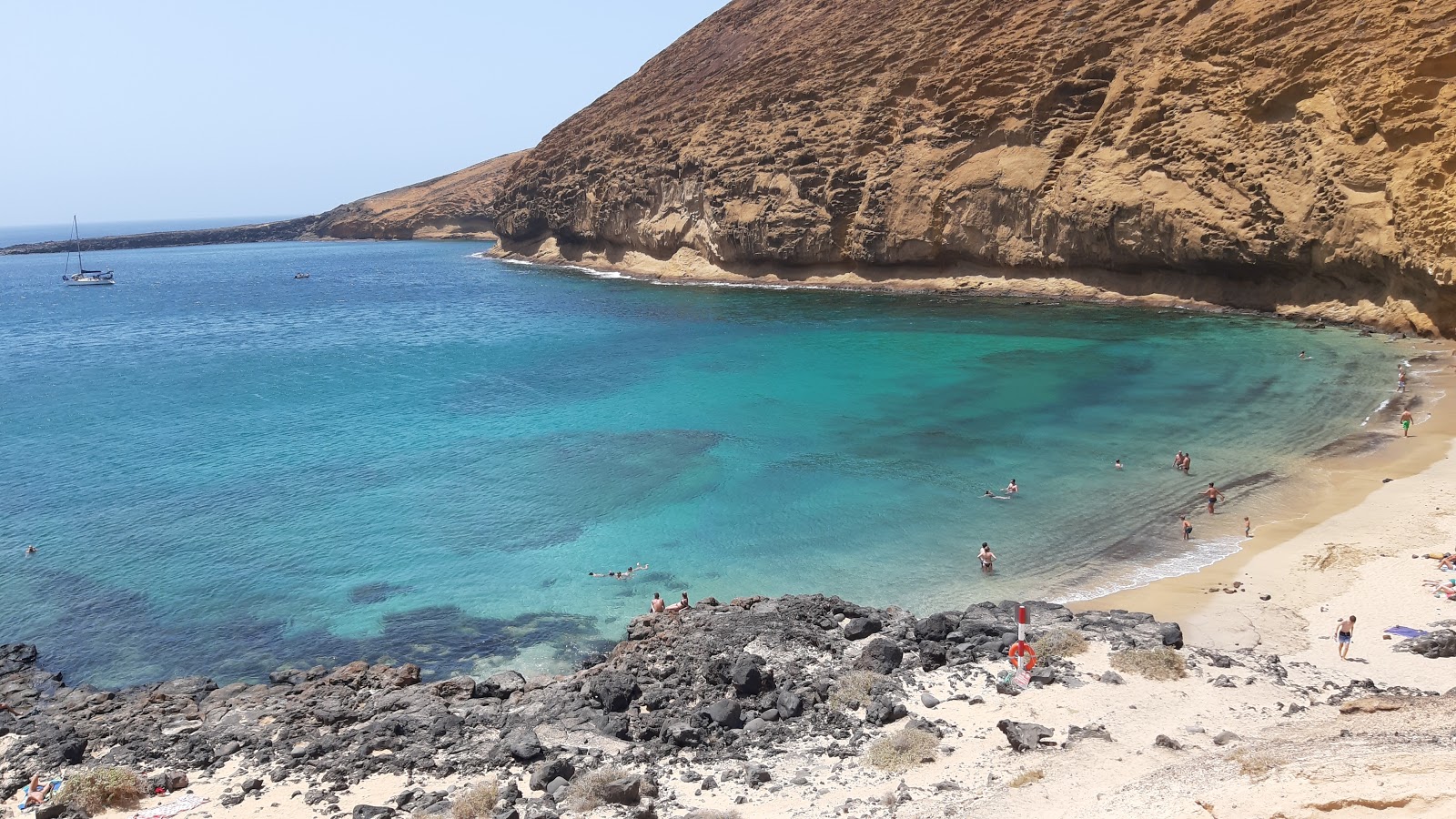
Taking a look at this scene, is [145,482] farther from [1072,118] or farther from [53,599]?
[1072,118]

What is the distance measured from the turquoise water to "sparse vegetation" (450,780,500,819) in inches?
225

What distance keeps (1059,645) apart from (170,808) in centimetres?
1388

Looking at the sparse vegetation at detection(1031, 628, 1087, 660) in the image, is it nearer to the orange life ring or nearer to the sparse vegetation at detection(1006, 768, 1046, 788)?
the orange life ring

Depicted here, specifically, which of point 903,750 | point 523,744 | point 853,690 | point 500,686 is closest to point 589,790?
point 523,744

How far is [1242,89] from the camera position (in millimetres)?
45719

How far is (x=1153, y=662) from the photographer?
1492 centimetres

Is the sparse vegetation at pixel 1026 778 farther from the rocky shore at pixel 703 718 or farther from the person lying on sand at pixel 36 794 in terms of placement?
the person lying on sand at pixel 36 794

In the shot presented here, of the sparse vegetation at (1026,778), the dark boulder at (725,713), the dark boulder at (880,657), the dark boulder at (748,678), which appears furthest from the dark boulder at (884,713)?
the sparse vegetation at (1026,778)

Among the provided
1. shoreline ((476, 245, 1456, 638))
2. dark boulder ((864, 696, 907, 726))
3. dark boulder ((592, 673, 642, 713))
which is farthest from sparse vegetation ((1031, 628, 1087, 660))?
dark boulder ((592, 673, 642, 713))

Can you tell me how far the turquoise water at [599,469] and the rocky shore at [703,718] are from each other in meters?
2.13

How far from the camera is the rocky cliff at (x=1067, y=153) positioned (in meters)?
39.7

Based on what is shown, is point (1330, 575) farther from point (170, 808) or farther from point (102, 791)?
point (102, 791)

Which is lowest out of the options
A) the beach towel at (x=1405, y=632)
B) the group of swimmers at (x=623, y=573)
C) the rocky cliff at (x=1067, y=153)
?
the group of swimmers at (x=623, y=573)

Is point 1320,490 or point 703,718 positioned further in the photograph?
point 1320,490
